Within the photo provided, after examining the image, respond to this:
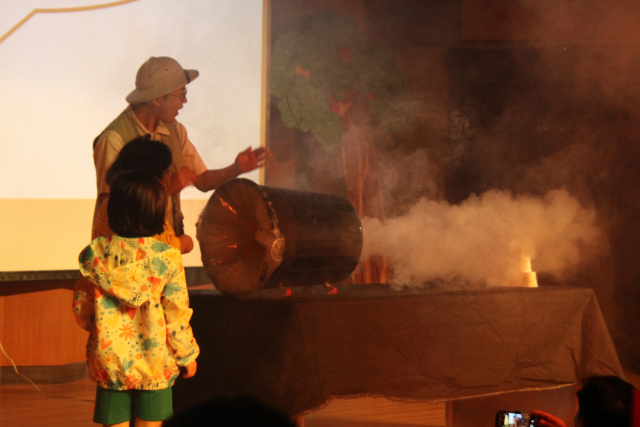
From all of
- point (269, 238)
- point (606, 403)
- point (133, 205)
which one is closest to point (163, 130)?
point (269, 238)

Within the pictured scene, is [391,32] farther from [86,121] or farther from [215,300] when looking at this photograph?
[215,300]

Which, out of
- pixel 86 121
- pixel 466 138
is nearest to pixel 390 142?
pixel 466 138

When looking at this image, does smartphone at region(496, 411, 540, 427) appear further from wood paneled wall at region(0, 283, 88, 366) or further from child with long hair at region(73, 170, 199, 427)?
wood paneled wall at region(0, 283, 88, 366)

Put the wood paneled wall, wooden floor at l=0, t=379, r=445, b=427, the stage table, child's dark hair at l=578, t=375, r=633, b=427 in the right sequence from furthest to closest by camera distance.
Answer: the wood paneled wall, wooden floor at l=0, t=379, r=445, b=427, the stage table, child's dark hair at l=578, t=375, r=633, b=427

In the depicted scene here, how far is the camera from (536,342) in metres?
2.30

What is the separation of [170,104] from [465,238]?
67.2 inches

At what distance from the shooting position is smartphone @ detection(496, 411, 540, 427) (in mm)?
1403

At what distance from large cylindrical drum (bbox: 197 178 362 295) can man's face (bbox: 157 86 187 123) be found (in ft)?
3.53

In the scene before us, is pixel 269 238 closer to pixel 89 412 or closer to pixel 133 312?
pixel 133 312

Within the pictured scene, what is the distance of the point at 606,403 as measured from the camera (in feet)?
3.76

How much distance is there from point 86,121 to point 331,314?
2296 millimetres

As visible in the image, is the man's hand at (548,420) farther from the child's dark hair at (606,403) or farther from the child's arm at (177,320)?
the child's arm at (177,320)

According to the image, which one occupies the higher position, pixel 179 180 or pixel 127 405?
pixel 179 180

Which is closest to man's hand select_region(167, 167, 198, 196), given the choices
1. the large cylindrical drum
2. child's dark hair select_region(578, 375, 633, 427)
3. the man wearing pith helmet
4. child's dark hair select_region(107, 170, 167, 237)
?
the man wearing pith helmet
